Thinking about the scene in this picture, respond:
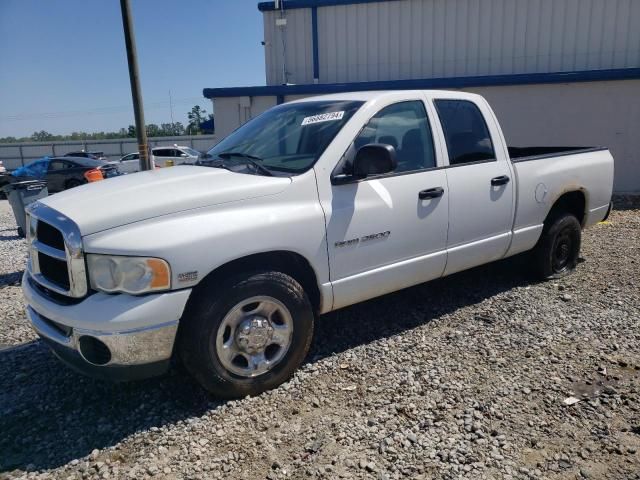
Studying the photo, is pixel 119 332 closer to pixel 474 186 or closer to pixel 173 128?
pixel 474 186

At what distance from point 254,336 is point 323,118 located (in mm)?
1710

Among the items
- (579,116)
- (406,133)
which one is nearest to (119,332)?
(406,133)

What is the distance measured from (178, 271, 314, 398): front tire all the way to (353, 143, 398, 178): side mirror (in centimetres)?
88

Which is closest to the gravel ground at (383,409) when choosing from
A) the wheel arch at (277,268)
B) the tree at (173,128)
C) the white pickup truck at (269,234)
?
the white pickup truck at (269,234)

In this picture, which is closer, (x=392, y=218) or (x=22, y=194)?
(x=392, y=218)

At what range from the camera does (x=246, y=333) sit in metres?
3.18

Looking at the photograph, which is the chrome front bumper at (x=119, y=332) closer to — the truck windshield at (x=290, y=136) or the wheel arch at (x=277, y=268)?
the wheel arch at (x=277, y=268)

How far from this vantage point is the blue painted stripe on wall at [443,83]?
439 inches

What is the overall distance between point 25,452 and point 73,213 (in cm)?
135

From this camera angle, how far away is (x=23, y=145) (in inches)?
1506

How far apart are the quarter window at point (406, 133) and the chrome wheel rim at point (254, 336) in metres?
1.44

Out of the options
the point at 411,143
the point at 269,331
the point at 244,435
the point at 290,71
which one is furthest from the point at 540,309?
the point at 290,71

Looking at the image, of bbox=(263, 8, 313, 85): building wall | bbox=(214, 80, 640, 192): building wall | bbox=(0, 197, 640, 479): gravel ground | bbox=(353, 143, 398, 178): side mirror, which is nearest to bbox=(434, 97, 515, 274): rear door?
bbox=(0, 197, 640, 479): gravel ground

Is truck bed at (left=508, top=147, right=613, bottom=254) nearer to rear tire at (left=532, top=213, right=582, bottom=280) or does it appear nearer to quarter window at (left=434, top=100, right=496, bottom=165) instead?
rear tire at (left=532, top=213, right=582, bottom=280)
